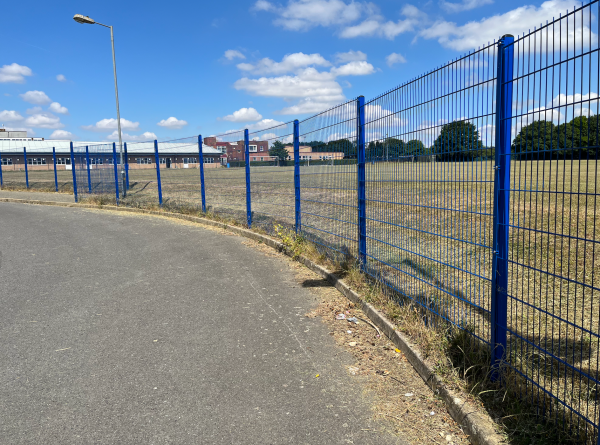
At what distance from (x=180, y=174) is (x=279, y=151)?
659 cm

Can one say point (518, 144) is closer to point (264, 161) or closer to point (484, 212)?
point (484, 212)

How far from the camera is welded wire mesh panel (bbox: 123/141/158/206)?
51.4ft

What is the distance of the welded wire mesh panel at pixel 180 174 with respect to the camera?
1322cm

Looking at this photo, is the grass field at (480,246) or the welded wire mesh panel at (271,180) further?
the welded wire mesh panel at (271,180)

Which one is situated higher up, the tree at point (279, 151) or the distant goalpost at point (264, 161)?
the tree at point (279, 151)

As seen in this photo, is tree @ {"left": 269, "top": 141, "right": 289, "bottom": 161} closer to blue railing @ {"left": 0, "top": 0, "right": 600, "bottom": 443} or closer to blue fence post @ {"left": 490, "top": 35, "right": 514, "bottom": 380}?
blue railing @ {"left": 0, "top": 0, "right": 600, "bottom": 443}

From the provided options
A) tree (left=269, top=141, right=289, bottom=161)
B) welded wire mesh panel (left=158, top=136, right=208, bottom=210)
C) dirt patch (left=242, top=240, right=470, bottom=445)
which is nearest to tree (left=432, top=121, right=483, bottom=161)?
dirt patch (left=242, top=240, right=470, bottom=445)

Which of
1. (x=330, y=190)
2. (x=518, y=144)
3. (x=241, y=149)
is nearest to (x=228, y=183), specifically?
(x=241, y=149)

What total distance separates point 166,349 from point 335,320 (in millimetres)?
1836

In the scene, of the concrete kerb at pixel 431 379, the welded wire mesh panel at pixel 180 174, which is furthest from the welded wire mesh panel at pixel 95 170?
the concrete kerb at pixel 431 379

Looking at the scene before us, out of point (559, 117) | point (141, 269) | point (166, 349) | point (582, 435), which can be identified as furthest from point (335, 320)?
point (141, 269)

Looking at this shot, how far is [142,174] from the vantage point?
17250 millimetres

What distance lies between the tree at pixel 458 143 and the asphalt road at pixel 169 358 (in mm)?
2031

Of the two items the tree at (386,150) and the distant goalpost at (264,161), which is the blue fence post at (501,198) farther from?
the distant goalpost at (264,161)
